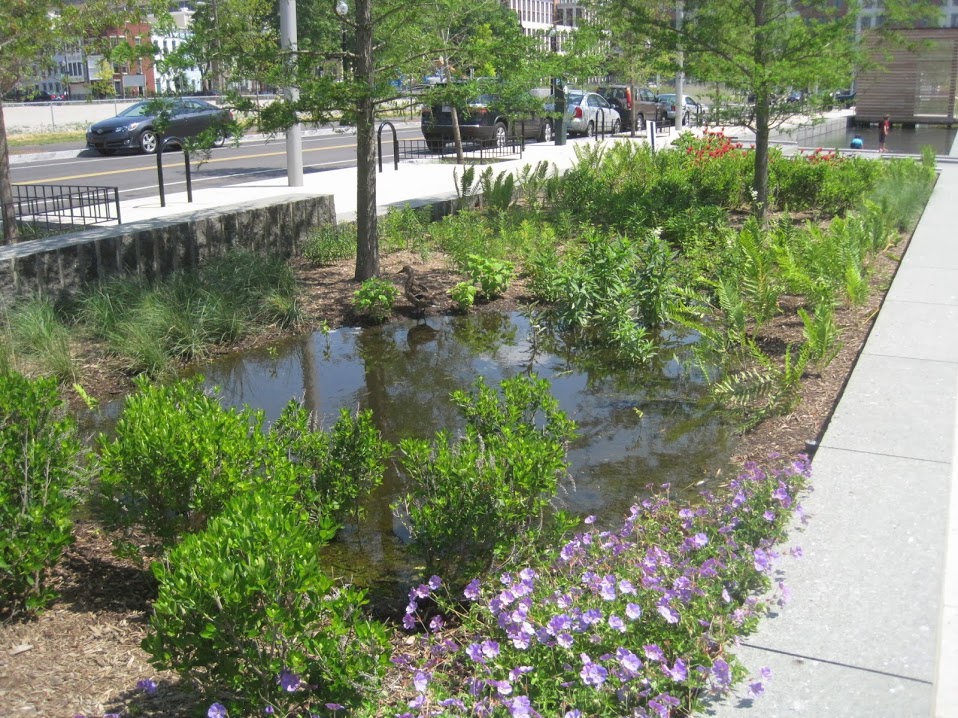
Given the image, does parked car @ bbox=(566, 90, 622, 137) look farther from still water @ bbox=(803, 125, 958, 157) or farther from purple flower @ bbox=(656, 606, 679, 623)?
purple flower @ bbox=(656, 606, 679, 623)

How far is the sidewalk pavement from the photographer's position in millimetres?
3508

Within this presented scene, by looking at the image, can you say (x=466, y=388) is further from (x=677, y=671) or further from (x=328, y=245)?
(x=677, y=671)

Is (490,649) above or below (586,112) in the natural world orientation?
below

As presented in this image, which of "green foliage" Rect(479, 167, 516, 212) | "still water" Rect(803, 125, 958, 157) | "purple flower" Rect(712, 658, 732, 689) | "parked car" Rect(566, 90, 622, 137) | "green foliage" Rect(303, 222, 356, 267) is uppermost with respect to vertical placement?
"parked car" Rect(566, 90, 622, 137)

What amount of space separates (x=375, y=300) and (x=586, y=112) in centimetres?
2219

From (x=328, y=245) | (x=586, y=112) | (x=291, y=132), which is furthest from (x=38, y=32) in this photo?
(x=586, y=112)

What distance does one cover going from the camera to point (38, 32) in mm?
10609

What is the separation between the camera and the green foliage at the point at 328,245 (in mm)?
11203

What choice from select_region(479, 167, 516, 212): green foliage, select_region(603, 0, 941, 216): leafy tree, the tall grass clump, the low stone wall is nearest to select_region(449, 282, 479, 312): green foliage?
the tall grass clump

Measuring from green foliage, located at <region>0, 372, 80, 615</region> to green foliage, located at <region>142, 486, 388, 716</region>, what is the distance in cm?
105

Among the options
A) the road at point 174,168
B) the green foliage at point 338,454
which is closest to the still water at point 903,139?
the road at point 174,168

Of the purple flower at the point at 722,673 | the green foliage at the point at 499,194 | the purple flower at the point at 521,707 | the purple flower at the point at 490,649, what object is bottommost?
the purple flower at the point at 722,673

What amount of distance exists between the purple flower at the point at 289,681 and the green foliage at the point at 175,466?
42.8 inches

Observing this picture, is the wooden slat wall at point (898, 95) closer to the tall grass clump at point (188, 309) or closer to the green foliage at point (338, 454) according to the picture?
the tall grass clump at point (188, 309)
